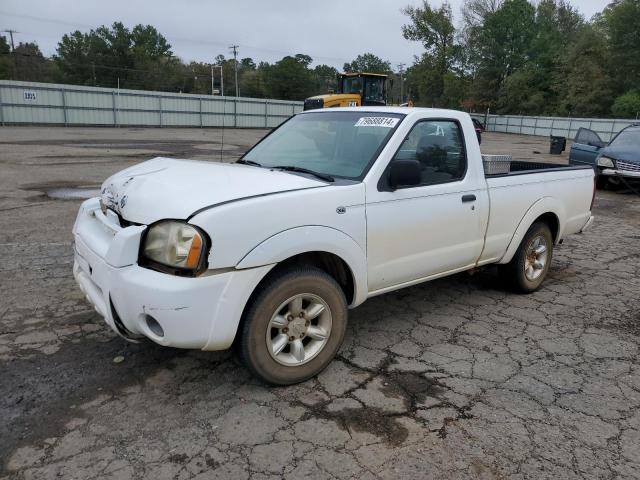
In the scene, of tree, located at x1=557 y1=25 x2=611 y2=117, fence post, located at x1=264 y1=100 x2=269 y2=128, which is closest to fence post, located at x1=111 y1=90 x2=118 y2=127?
fence post, located at x1=264 y1=100 x2=269 y2=128

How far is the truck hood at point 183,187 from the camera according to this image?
280 centimetres

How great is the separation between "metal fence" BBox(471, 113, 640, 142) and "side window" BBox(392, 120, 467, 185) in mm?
39112

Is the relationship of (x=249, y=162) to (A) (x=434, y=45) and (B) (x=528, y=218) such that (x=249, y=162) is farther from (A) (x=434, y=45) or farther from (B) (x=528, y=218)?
(A) (x=434, y=45)

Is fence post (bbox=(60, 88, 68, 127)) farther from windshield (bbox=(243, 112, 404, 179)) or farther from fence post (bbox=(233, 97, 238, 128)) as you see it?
windshield (bbox=(243, 112, 404, 179))

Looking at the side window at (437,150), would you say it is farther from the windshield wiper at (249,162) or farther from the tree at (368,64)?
the tree at (368,64)

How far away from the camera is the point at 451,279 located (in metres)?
5.55

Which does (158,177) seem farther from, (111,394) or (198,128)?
(198,128)

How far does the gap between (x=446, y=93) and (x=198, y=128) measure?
42.5 meters

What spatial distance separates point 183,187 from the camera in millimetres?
2980

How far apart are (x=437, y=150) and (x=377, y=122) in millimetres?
589

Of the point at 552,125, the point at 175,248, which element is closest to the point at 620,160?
the point at 175,248

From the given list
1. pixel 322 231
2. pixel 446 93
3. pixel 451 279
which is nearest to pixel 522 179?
pixel 451 279

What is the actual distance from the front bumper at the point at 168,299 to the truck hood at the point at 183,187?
165 mm

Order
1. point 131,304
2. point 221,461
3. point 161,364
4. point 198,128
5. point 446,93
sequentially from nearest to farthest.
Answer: point 221,461 < point 131,304 < point 161,364 < point 198,128 < point 446,93
